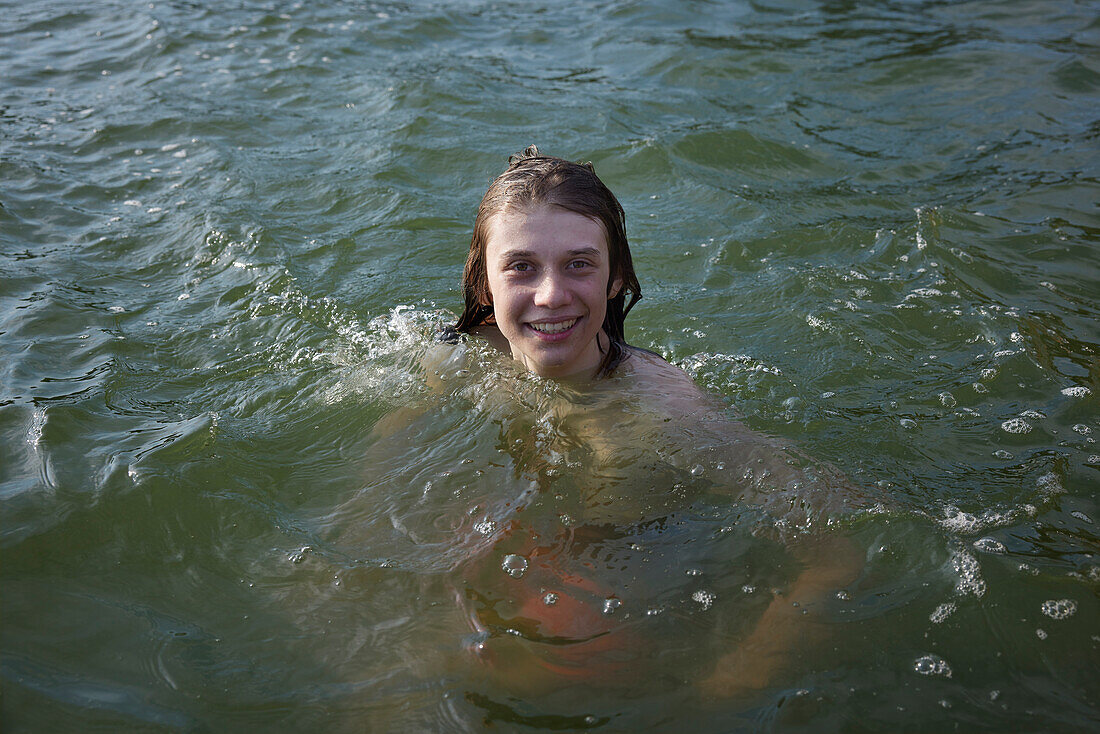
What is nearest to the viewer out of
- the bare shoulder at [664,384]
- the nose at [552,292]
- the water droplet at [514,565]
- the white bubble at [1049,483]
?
the water droplet at [514,565]

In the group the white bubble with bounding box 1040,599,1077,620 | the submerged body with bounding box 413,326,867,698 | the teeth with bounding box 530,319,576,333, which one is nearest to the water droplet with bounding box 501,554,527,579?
the submerged body with bounding box 413,326,867,698

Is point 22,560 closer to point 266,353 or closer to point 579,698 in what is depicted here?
point 266,353

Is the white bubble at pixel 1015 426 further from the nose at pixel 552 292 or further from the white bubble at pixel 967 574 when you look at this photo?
the nose at pixel 552 292

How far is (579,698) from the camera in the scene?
109 inches

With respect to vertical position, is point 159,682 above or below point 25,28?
below

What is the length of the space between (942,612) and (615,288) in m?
1.82

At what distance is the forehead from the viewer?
3545mm

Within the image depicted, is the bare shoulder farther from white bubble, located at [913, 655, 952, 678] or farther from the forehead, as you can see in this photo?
white bubble, located at [913, 655, 952, 678]

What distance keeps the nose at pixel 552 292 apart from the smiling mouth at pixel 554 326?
100 millimetres

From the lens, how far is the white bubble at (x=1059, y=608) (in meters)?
Result: 2.98

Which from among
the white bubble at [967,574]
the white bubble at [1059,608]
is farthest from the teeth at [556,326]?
the white bubble at [1059,608]

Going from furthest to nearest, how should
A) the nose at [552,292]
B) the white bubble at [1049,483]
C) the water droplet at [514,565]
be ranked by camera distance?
the white bubble at [1049,483] → the nose at [552,292] → the water droplet at [514,565]

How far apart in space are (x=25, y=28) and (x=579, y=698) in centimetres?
1042

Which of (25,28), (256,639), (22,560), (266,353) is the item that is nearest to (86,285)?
(266,353)
